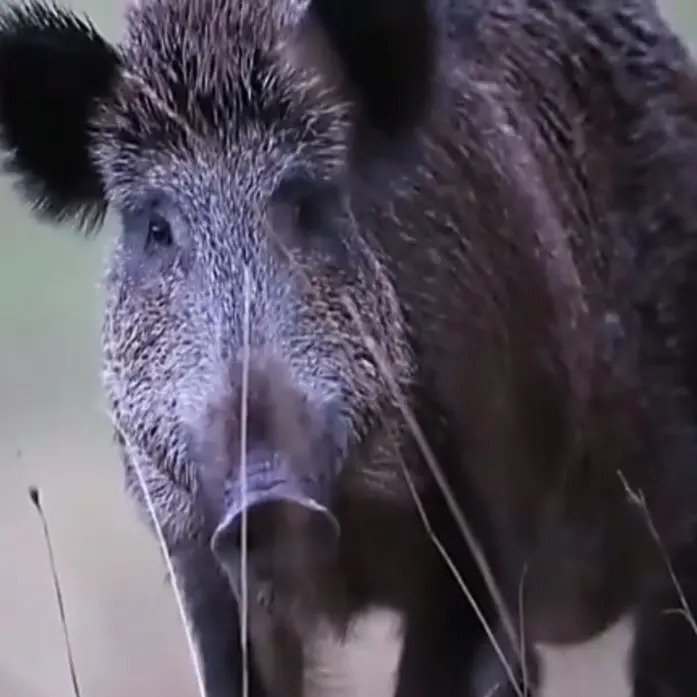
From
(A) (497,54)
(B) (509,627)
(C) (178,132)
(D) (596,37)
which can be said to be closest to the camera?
(C) (178,132)

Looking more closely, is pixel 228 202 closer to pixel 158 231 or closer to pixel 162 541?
pixel 158 231

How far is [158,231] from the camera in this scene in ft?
4.57

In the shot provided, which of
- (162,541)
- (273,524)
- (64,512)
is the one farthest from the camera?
(64,512)

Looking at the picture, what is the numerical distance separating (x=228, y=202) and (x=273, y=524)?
261 millimetres

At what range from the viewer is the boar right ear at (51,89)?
140cm

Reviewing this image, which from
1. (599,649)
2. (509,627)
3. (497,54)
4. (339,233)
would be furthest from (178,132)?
(599,649)

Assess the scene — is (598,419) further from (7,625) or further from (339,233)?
(7,625)

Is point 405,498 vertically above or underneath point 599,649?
above

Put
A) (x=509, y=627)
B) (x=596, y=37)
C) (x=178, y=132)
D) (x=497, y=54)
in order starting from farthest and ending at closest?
(x=596, y=37), (x=497, y=54), (x=509, y=627), (x=178, y=132)

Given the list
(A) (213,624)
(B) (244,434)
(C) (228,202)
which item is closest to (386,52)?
(C) (228,202)

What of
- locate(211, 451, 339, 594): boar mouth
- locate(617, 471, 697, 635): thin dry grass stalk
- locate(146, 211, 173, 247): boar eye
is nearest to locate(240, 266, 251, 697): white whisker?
locate(211, 451, 339, 594): boar mouth

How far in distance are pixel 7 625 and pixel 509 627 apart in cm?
47

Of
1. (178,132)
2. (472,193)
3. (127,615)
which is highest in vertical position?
(178,132)

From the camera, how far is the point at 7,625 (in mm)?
1665
